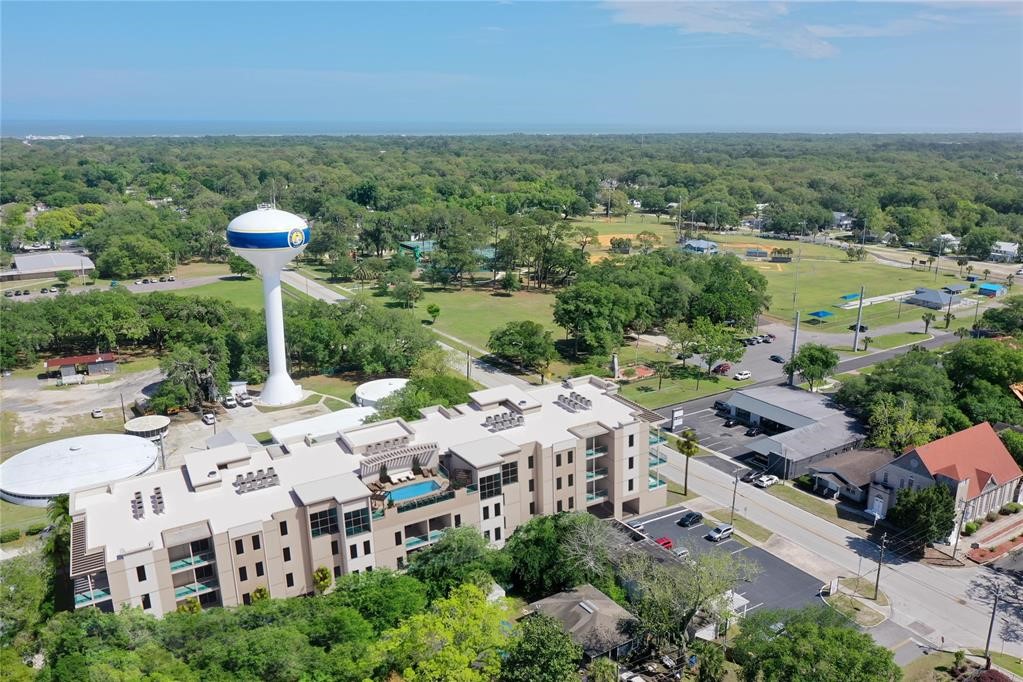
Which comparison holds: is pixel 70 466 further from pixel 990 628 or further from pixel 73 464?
pixel 990 628

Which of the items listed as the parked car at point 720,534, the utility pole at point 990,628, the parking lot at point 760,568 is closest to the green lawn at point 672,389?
the parking lot at point 760,568

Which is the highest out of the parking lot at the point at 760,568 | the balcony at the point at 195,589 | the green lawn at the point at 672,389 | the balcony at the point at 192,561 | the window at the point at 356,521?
the window at the point at 356,521

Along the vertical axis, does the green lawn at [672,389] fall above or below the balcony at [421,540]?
below

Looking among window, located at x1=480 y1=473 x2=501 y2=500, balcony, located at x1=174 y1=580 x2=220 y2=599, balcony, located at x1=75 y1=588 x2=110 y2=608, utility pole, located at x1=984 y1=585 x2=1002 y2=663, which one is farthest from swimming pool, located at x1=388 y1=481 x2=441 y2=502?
utility pole, located at x1=984 y1=585 x2=1002 y2=663

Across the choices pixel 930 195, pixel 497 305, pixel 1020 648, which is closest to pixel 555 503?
pixel 1020 648

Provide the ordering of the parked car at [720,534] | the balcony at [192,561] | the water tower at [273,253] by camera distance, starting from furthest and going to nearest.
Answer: the water tower at [273,253], the parked car at [720,534], the balcony at [192,561]

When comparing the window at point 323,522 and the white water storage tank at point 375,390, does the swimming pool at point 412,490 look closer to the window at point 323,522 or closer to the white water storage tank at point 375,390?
the window at point 323,522
